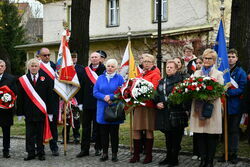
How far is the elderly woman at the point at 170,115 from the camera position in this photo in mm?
8250

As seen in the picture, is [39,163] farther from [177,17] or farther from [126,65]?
[177,17]

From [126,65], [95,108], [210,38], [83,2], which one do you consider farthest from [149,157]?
[210,38]

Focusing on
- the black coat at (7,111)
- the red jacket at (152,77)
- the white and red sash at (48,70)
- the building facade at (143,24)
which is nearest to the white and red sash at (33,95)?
the black coat at (7,111)

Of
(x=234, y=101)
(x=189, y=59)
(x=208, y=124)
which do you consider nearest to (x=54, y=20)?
(x=189, y=59)

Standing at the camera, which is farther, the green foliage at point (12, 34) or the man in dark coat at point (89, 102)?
the green foliage at point (12, 34)

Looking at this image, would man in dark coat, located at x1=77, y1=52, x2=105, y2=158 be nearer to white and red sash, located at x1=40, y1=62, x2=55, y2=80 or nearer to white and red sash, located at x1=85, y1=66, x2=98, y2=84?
white and red sash, located at x1=85, y1=66, x2=98, y2=84

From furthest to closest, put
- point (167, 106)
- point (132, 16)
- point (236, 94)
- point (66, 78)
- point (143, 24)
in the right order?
1. point (132, 16)
2. point (143, 24)
3. point (66, 78)
4. point (236, 94)
5. point (167, 106)

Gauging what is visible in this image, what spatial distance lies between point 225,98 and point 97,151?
2.92 meters

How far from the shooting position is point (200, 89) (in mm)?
7570

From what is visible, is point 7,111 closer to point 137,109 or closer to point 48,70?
point 48,70

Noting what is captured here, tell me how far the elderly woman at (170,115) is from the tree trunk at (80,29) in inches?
203

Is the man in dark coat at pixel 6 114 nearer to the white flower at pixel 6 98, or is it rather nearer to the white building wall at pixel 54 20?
the white flower at pixel 6 98

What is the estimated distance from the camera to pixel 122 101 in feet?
28.0

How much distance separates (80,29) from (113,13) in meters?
15.0
